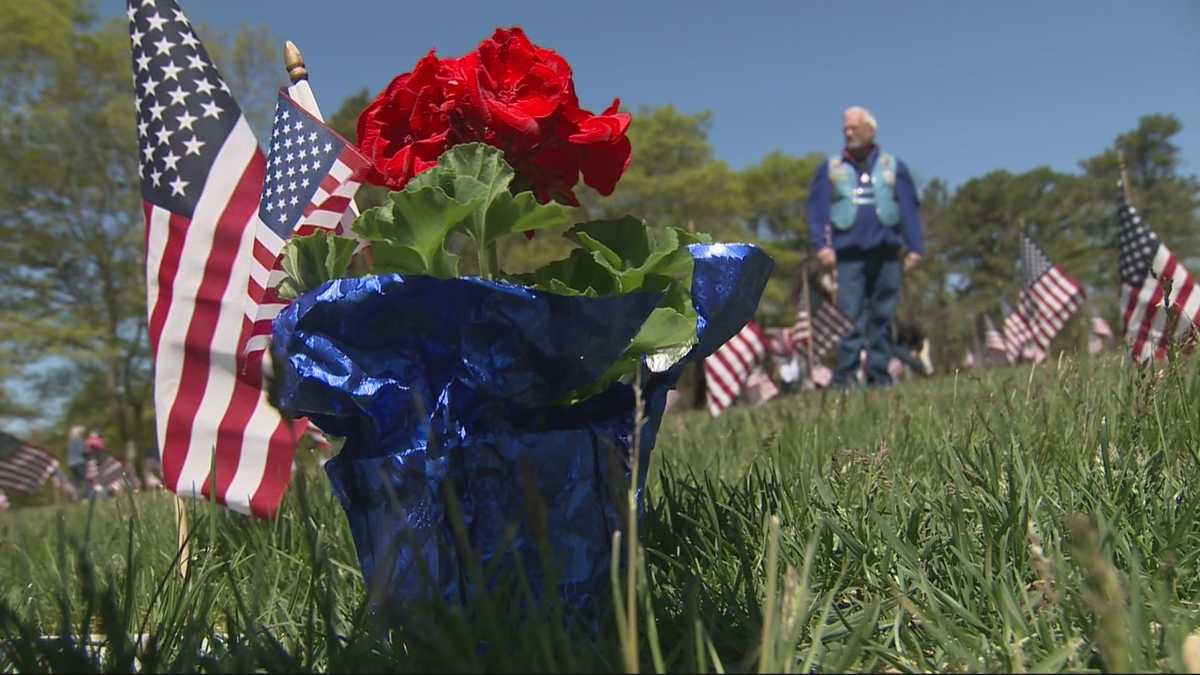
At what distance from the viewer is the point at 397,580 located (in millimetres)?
1207

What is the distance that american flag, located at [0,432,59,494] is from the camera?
12.3 meters

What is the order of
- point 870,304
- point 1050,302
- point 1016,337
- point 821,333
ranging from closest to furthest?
1. point 870,304
2. point 1050,302
3. point 821,333
4. point 1016,337

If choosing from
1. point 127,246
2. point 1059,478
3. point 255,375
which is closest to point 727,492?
point 1059,478

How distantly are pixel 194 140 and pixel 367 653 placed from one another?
2.01 metres

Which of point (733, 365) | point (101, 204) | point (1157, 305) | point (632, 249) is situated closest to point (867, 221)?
point (733, 365)

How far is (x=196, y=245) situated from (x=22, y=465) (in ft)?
41.5

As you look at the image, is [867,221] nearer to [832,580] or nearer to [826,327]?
[832,580]

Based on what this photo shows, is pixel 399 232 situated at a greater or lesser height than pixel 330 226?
lesser

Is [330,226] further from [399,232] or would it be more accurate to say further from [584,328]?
[584,328]

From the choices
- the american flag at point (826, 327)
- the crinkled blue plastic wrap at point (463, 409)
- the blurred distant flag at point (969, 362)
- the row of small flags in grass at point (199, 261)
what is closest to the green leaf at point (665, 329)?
the crinkled blue plastic wrap at point (463, 409)

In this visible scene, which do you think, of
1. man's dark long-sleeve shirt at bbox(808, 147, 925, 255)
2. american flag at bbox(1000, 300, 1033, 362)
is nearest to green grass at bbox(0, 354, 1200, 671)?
man's dark long-sleeve shirt at bbox(808, 147, 925, 255)

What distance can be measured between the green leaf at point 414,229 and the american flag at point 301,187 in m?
0.75

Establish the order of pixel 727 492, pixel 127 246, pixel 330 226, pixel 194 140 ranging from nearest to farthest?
pixel 727 492
pixel 330 226
pixel 194 140
pixel 127 246

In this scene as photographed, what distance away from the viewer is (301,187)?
1967mm
